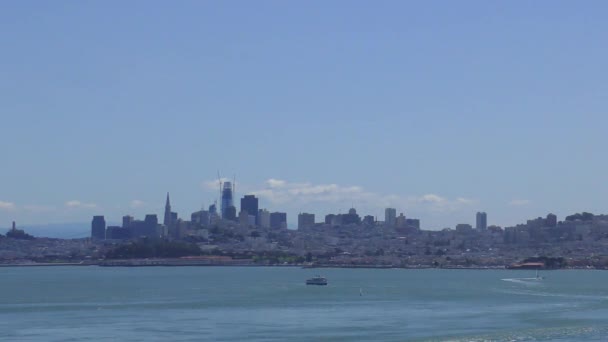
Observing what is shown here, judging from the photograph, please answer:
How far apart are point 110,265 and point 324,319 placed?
111 m

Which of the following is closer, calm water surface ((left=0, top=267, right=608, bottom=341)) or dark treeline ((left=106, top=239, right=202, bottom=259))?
calm water surface ((left=0, top=267, right=608, bottom=341))

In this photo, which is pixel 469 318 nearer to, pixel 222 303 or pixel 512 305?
pixel 512 305

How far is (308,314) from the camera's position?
5388 centimetres

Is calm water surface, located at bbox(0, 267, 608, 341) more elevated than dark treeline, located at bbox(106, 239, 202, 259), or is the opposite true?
dark treeline, located at bbox(106, 239, 202, 259)

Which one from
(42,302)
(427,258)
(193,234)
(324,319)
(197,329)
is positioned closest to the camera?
(197,329)

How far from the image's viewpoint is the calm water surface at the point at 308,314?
143 feet

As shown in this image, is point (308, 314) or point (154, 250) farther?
point (154, 250)

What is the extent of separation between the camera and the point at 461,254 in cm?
16500

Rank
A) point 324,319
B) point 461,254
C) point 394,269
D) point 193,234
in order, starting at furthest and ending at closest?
point 193,234 → point 461,254 → point 394,269 → point 324,319

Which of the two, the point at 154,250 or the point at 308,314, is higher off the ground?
the point at 154,250

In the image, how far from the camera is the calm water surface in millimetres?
43594

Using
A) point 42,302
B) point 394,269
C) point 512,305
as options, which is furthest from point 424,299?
point 394,269

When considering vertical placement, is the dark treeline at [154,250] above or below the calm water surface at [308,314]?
above

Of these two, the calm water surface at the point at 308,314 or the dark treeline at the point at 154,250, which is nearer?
the calm water surface at the point at 308,314
